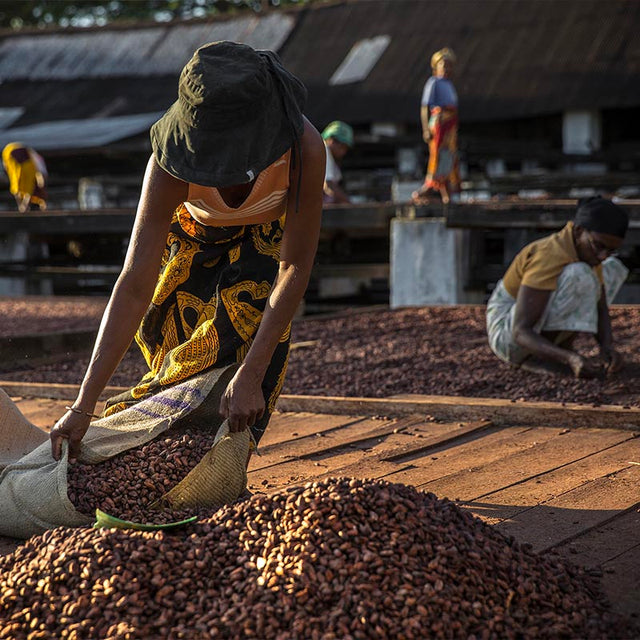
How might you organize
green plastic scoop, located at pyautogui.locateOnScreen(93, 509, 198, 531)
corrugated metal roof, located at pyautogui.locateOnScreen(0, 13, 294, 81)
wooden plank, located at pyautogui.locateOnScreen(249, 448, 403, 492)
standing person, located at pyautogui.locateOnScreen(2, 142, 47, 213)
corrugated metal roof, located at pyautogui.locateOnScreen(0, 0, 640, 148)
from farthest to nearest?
corrugated metal roof, located at pyautogui.locateOnScreen(0, 13, 294, 81) < corrugated metal roof, located at pyautogui.locateOnScreen(0, 0, 640, 148) < standing person, located at pyautogui.locateOnScreen(2, 142, 47, 213) < wooden plank, located at pyautogui.locateOnScreen(249, 448, 403, 492) < green plastic scoop, located at pyautogui.locateOnScreen(93, 509, 198, 531)

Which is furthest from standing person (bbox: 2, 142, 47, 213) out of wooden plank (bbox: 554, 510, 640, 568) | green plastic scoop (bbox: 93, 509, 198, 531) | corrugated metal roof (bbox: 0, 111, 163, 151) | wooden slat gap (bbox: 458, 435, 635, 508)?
wooden plank (bbox: 554, 510, 640, 568)

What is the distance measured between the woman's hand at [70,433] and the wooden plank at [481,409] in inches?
66.3

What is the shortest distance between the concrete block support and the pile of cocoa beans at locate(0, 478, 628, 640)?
5.44 m

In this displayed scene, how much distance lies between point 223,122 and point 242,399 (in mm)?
735

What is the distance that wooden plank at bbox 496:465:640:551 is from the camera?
2604 millimetres

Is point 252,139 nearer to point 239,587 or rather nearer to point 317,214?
point 317,214

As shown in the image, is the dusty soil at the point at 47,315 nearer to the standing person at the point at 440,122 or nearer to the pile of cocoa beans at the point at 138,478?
the standing person at the point at 440,122

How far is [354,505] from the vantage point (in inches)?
86.7

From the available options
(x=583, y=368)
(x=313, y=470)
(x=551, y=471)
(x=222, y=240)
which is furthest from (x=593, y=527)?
(x=583, y=368)

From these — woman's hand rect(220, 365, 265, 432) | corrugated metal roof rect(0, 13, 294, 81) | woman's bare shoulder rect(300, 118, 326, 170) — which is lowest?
woman's hand rect(220, 365, 265, 432)

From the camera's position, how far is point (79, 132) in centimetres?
2019

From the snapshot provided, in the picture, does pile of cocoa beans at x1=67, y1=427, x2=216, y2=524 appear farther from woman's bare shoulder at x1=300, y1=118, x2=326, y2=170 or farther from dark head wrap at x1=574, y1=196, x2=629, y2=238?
dark head wrap at x1=574, y1=196, x2=629, y2=238

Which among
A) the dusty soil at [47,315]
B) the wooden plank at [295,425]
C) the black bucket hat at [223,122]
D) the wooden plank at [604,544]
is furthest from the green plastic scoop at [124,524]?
the dusty soil at [47,315]

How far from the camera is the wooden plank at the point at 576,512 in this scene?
2.60 metres
